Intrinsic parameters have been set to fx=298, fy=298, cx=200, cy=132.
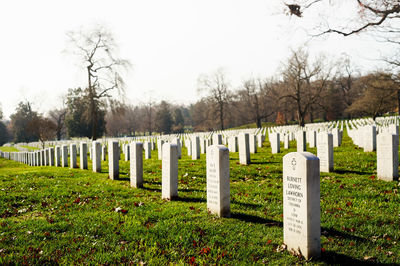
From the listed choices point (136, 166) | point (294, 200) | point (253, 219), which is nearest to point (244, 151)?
point (136, 166)

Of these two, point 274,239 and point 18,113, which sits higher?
point 18,113

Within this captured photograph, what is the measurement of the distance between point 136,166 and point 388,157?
268 inches

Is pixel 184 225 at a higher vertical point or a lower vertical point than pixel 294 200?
lower

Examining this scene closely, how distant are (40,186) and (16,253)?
5161 millimetres

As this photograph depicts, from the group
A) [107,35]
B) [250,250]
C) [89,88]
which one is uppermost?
[107,35]

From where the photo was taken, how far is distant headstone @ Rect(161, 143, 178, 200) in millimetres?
7086

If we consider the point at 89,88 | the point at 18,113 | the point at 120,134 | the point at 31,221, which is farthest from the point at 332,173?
the point at 120,134

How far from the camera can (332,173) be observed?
30.0ft

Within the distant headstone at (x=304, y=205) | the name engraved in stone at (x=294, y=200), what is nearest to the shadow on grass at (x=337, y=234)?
the distant headstone at (x=304, y=205)

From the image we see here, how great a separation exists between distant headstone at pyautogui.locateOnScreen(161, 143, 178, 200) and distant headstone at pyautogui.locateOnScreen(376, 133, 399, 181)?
17.7 feet

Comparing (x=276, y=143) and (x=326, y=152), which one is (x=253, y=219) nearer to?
(x=326, y=152)

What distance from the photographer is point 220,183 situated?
561 centimetres

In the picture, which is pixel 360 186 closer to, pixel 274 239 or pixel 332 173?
pixel 332 173

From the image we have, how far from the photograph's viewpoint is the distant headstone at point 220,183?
5.58 m
